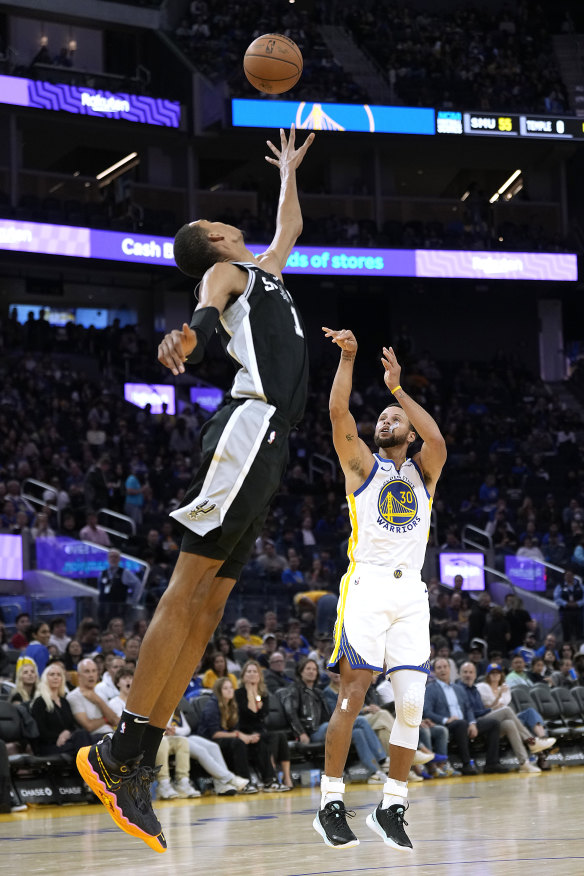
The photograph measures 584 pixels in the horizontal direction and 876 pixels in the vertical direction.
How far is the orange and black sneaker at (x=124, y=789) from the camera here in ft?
16.2

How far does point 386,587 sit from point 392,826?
1.31m

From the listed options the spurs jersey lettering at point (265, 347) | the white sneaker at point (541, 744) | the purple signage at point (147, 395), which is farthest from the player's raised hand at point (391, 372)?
the purple signage at point (147, 395)

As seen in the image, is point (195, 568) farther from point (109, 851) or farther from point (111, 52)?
point (111, 52)

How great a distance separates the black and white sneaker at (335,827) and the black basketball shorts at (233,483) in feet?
6.37

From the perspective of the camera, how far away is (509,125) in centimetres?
3200

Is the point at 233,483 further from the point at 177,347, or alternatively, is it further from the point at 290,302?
the point at 290,302

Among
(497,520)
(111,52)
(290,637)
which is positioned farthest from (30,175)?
(290,637)

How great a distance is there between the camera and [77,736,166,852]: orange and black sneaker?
195 inches

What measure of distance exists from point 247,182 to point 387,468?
2703 centimetres

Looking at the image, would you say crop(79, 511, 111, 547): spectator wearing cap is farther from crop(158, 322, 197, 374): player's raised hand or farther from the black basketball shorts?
crop(158, 322, 197, 374): player's raised hand

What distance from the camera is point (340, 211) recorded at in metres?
33.3

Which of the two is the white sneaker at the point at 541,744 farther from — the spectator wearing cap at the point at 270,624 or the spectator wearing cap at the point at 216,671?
the spectator wearing cap at the point at 216,671

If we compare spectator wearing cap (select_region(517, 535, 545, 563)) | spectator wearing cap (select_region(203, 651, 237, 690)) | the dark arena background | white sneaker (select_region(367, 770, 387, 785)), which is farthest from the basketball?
spectator wearing cap (select_region(517, 535, 545, 563))

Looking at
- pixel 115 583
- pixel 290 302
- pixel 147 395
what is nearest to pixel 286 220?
pixel 290 302
